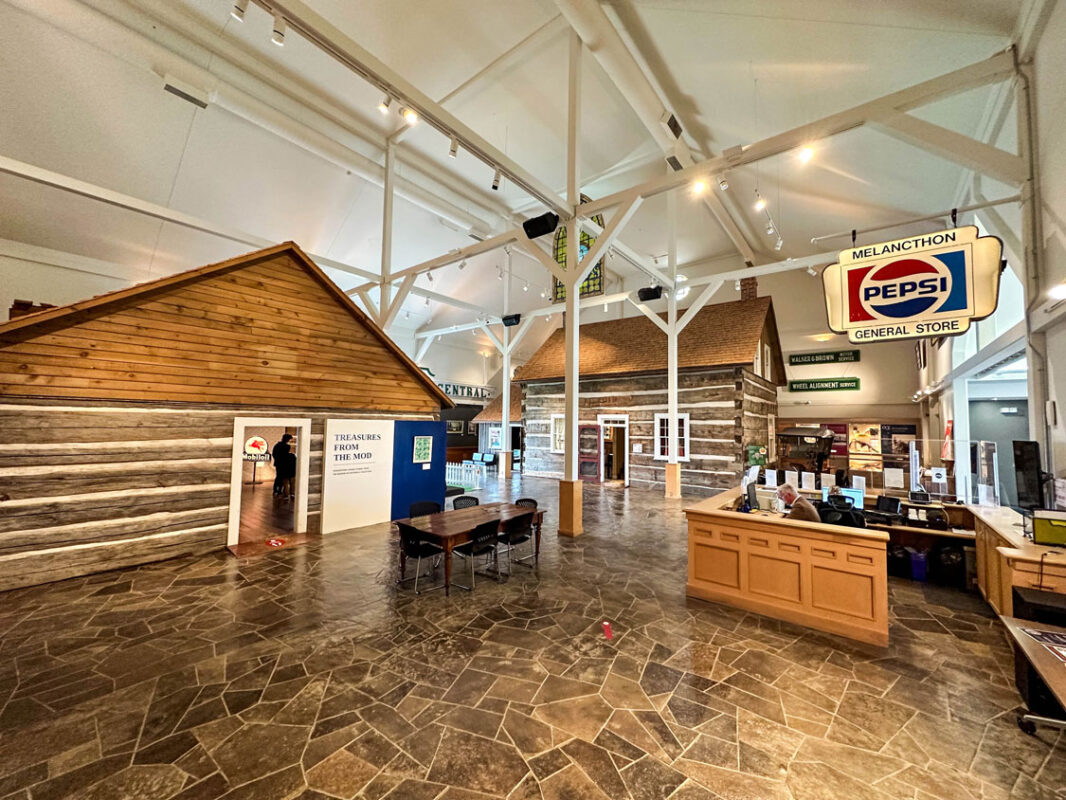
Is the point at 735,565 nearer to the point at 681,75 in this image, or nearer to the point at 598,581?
the point at 598,581

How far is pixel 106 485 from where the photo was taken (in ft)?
16.6

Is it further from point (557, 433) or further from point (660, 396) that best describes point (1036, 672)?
point (557, 433)

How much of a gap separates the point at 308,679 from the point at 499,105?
9.92 metres

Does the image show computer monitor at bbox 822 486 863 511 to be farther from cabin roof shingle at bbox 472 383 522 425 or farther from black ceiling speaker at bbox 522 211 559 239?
cabin roof shingle at bbox 472 383 522 425

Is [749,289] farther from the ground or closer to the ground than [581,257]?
closer to the ground

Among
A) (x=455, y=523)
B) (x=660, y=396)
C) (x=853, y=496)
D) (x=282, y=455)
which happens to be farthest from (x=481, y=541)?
(x=660, y=396)

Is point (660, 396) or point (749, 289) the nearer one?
point (660, 396)

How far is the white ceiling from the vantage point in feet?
17.7

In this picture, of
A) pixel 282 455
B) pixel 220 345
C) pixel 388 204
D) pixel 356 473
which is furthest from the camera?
pixel 282 455

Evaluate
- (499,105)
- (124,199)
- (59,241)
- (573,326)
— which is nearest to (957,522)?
(573,326)

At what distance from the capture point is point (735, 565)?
4.30 m

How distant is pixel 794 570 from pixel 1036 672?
1.54m

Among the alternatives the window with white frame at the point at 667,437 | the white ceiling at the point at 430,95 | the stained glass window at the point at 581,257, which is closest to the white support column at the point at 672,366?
the window with white frame at the point at 667,437

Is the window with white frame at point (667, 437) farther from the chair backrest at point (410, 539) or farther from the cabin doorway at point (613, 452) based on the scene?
the chair backrest at point (410, 539)
